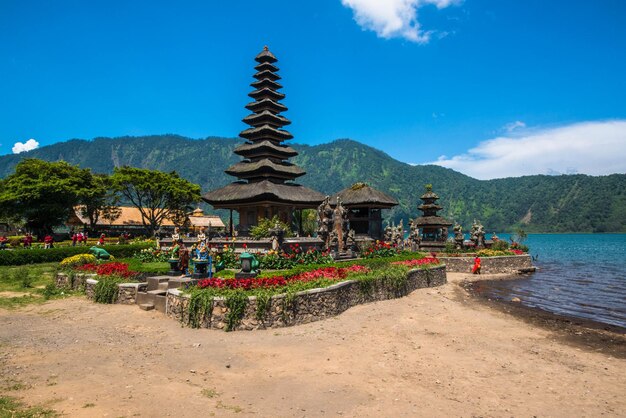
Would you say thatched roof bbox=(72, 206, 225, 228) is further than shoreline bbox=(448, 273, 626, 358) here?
Yes

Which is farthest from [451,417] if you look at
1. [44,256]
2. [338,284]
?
[44,256]

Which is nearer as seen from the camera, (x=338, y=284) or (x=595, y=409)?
(x=595, y=409)

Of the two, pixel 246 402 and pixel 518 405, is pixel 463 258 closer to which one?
pixel 518 405

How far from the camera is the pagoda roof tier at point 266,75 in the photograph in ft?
139

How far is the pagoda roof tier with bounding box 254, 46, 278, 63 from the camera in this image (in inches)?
1657

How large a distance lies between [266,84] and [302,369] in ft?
122

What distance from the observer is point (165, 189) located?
5175 centimetres

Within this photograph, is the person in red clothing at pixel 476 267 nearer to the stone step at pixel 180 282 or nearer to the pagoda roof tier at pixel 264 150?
the pagoda roof tier at pixel 264 150

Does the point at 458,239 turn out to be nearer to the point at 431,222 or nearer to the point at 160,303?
the point at 431,222

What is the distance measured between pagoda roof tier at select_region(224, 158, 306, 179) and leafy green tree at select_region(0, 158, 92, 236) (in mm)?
22889

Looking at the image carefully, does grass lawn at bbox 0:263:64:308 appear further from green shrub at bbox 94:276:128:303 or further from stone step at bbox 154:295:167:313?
stone step at bbox 154:295:167:313

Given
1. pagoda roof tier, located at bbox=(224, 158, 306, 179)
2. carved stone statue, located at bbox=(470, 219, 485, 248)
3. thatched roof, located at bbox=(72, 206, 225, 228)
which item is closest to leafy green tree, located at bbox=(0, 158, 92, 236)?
thatched roof, located at bbox=(72, 206, 225, 228)

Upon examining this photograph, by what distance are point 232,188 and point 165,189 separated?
58.1 ft

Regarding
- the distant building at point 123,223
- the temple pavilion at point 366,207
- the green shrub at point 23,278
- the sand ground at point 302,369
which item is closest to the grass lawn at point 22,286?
the green shrub at point 23,278
